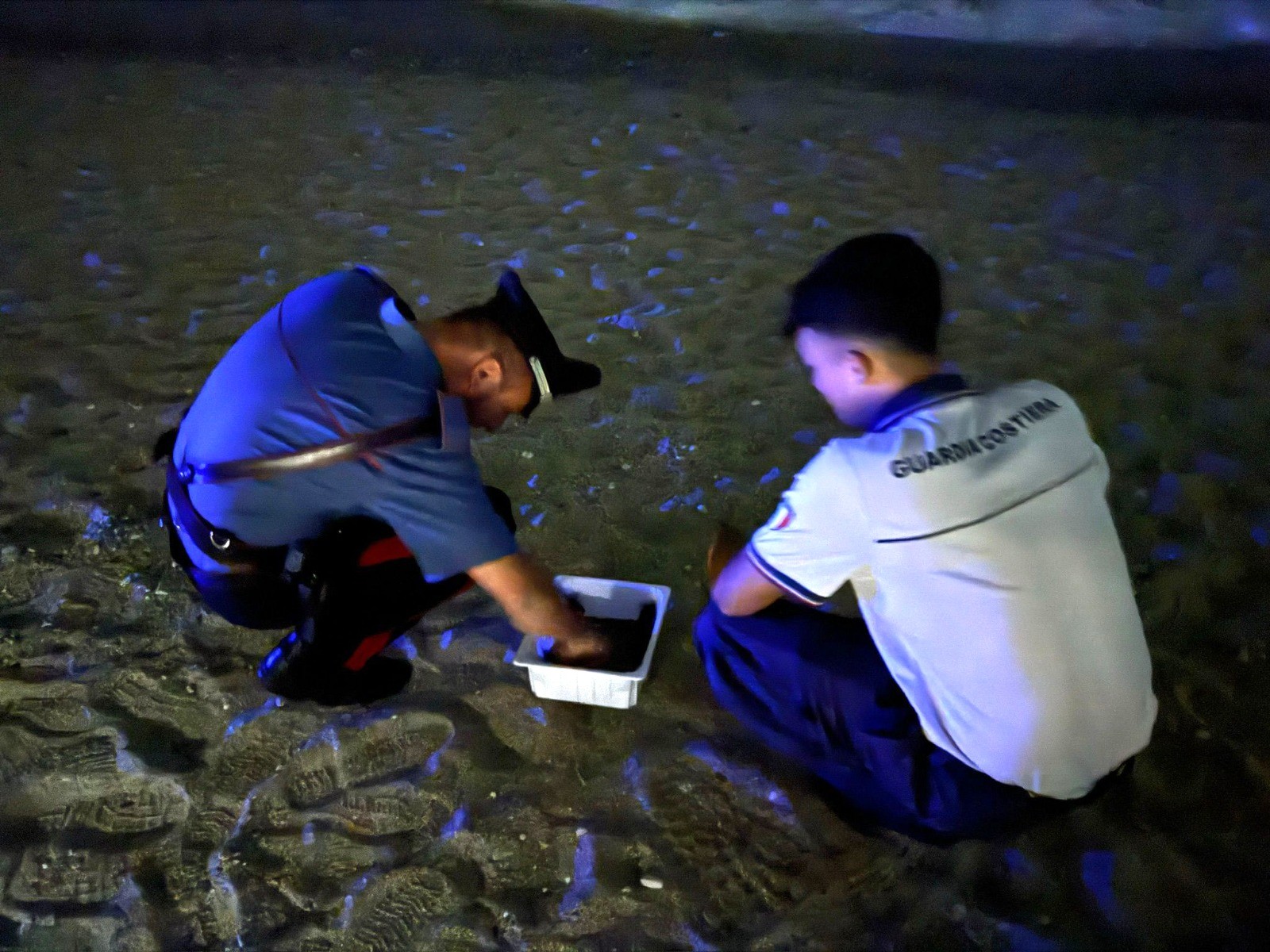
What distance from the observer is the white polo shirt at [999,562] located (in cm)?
104

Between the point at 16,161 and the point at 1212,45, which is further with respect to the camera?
the point at 1212,45

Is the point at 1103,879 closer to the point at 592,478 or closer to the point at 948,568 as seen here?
the point at 948,568

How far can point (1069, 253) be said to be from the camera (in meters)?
3.18

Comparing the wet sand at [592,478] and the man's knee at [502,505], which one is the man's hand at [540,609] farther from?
the man's knee at [502,505]

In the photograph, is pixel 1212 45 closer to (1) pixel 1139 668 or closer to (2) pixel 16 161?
(1) pixel 1139 668

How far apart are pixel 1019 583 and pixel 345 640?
1.11 m

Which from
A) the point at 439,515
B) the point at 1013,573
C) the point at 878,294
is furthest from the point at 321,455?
the point at 1013,573

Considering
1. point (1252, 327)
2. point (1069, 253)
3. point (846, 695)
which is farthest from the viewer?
point (1069, 253)

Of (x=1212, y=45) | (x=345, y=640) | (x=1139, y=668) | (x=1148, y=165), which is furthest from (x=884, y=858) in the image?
(x=1212, y=45)

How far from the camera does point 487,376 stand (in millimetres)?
1361

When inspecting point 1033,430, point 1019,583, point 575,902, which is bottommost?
point 575,902

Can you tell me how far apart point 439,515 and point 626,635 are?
56 centimetres

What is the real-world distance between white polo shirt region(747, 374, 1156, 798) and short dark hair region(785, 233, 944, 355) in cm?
10

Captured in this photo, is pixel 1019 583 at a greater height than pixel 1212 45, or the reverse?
pixel 1212 45
